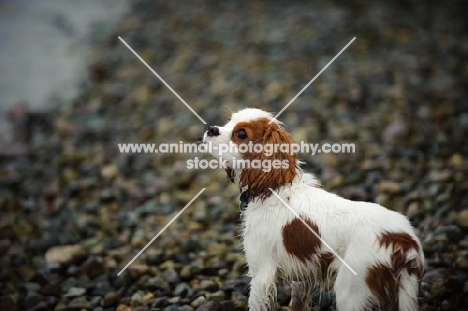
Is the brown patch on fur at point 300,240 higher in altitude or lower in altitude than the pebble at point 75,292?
higher

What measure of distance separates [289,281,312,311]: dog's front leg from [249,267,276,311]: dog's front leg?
10.3 inches

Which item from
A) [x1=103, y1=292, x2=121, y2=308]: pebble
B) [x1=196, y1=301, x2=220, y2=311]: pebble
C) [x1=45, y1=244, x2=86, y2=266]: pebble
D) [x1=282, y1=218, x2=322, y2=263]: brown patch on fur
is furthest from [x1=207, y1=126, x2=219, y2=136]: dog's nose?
[x1=45, y1=244, x2=86, y2=266]: pebble

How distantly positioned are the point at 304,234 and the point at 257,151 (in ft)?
1.75

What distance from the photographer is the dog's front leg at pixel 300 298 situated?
3305 mm

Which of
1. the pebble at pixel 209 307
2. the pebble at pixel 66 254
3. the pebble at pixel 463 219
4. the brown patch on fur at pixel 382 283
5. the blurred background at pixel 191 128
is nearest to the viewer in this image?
the brown patch on fur at pixel 382 283

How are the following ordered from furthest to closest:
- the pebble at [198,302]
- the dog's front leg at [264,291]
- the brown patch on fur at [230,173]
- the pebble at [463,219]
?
the pebble at [463,219], the pebble at [198,302], the brown patch on fur at [230,173], the dog's front leg at [264,291]

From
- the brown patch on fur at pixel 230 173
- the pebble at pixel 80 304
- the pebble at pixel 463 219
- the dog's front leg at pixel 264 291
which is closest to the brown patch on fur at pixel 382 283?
the dog's front leg at pixel 264 291

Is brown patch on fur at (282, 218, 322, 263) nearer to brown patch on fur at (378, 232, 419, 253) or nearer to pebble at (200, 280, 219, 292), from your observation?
brown patch on fur at (378, 232, 419, 253)

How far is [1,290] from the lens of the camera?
4.46 metres

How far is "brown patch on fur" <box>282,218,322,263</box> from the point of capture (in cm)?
A: 294

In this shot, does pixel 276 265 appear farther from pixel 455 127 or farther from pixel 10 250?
pixel 455 127

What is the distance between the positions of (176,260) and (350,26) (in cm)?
569

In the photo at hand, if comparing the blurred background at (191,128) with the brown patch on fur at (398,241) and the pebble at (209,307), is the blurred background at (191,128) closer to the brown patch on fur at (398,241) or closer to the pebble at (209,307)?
the pebble at (209,307)

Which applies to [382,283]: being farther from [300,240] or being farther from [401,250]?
[300,240]
